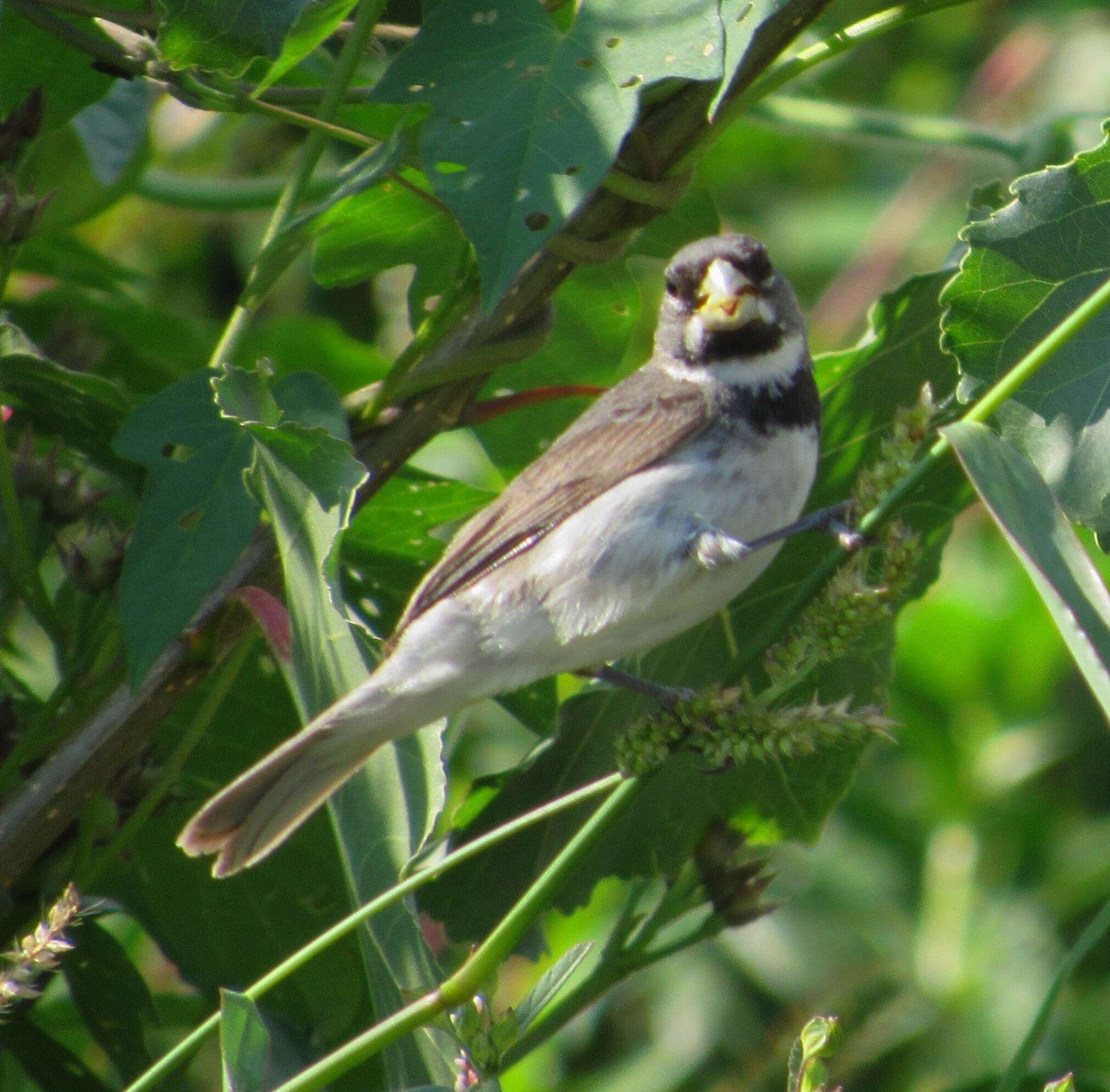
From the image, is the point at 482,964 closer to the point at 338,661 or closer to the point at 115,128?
the point at 338,661

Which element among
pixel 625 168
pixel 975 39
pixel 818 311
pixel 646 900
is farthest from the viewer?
pixel 975 39

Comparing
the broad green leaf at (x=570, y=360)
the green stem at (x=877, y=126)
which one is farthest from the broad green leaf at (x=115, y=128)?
the green stem at (x=877, y=126)

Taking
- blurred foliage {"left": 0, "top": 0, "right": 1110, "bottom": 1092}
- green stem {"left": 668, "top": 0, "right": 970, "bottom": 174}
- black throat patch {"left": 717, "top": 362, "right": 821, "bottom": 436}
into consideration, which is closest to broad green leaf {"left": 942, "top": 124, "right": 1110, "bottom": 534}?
blurred foliage {"left": 0, "top": 0, "right": 1110, "bottom": 1092}

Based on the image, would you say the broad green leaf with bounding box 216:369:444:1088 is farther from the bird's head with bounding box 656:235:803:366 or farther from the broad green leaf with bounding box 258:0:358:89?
the bird's head with bounding box 656:235:803:366

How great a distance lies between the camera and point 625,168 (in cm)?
197

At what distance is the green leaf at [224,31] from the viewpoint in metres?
1.74

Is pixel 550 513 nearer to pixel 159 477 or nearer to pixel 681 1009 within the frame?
pixel 159 477

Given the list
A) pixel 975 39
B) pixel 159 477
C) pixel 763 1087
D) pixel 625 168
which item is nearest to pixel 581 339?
pixel 625 168

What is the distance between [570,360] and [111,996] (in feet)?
3.71

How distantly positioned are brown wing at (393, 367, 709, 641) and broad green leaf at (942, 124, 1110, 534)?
0.66 m

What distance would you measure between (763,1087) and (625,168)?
214 centimetres

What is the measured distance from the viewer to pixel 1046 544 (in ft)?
4.42

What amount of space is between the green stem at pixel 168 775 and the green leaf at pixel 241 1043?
0.51 m

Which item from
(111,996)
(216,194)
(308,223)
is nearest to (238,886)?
(111,996)
